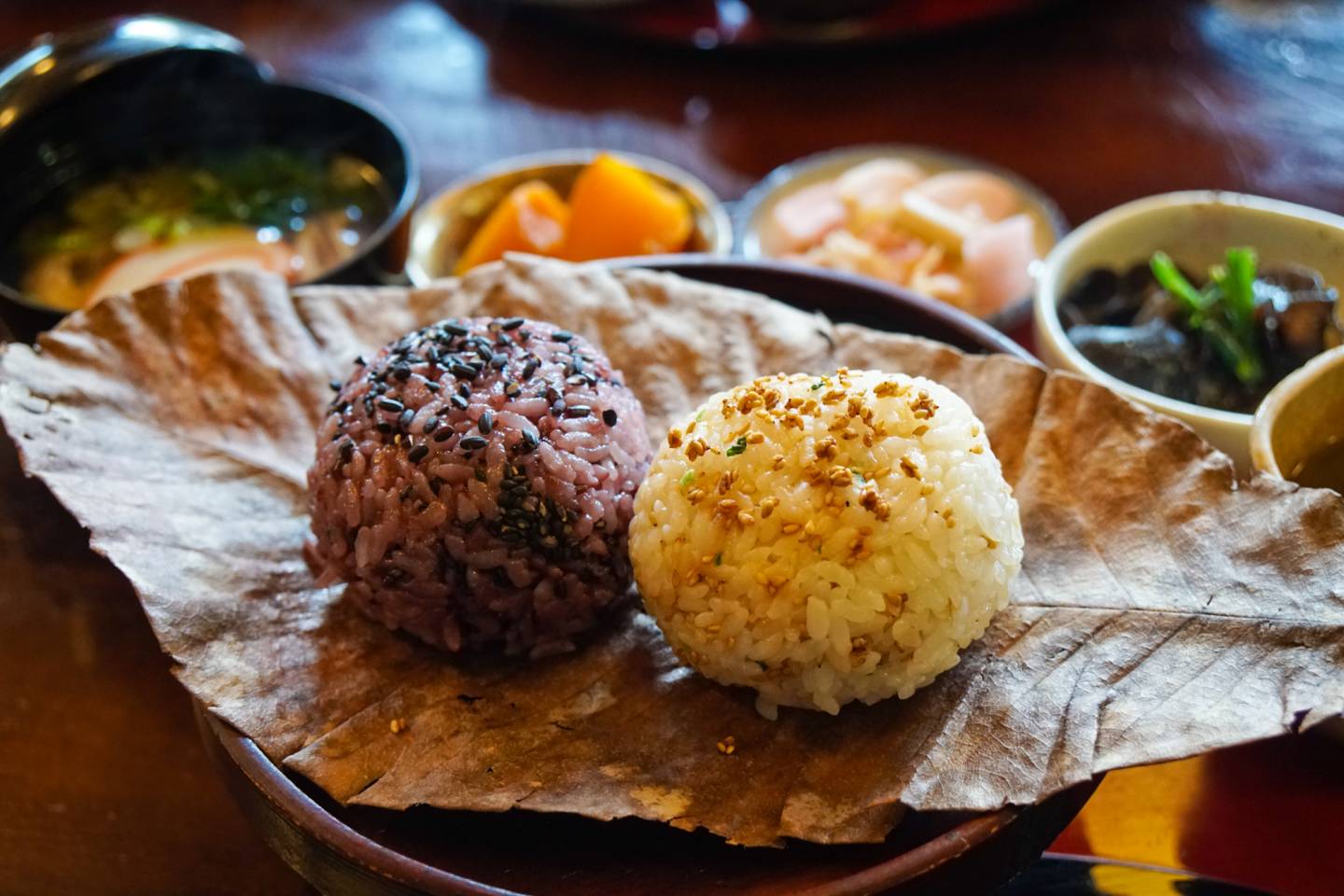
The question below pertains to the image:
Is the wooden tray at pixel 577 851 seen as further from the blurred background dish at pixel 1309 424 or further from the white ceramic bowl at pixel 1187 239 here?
A: the white ceramic bowl at pixel 1187 239

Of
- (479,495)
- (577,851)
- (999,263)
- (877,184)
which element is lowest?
(577,851)

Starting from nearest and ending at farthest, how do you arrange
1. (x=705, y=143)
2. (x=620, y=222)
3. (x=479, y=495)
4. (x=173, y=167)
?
1. (x=479, y=495)
2. (x=620, y=222)
3. (x=173, y=167)
4. (x=705, y=143)

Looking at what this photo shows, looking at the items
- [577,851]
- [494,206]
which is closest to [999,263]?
[494,206]

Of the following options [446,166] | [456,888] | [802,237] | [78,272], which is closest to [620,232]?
[802,237]

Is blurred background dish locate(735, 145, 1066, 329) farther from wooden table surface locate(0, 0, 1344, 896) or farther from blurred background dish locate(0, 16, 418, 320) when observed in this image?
blurred background dish locate(0, 16, 418, 320)

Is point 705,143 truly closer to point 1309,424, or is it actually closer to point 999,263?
point 999,263

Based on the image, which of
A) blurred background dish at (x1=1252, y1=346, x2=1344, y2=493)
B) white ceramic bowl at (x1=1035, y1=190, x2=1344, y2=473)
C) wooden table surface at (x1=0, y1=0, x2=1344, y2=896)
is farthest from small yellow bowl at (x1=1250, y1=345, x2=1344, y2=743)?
white ceramic bowl at (x1=1035, y1=190, x2=1344, y2=473)
